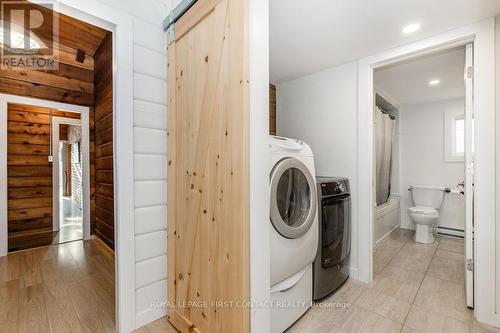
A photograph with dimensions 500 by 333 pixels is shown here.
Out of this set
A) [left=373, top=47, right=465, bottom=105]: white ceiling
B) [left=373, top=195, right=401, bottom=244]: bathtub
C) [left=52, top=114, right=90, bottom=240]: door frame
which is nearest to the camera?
[left=373, top=47, right=465, bottom=105]: white ceiling

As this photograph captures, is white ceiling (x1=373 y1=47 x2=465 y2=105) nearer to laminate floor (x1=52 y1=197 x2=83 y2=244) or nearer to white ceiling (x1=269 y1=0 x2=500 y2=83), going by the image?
white ceiling (x1=269 y1=0 x2=500 y2=83)

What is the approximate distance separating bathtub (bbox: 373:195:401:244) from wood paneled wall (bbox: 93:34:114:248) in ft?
11.3

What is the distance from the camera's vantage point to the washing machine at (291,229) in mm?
1403

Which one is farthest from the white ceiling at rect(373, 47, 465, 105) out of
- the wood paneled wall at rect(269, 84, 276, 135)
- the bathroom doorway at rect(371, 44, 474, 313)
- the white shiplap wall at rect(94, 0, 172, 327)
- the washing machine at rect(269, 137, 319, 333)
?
the white shiplap wall at rect(94, 0, 172, 327)

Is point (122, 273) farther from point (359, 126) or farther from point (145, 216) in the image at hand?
point (359, 126)

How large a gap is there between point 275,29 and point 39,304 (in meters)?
2.87

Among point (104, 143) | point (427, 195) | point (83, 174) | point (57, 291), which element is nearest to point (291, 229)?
point (57, 291)

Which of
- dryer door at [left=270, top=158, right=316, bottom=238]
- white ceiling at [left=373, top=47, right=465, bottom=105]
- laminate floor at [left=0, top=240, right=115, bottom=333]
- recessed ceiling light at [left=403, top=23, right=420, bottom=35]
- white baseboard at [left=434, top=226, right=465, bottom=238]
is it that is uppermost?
white ceiling at [left=373, top=47, right=465, bottom=105]

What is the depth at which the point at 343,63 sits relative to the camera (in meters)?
2.37

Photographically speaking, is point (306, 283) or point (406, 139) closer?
point (306, 283)

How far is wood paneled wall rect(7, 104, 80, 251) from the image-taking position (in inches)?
125

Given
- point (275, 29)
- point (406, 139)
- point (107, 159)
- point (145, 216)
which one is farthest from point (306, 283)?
point (406, 139)

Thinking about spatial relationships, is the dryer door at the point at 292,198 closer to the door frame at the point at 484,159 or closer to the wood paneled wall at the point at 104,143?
the door frame at the point at 484,159

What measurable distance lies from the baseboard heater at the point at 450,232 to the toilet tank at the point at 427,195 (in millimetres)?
386
